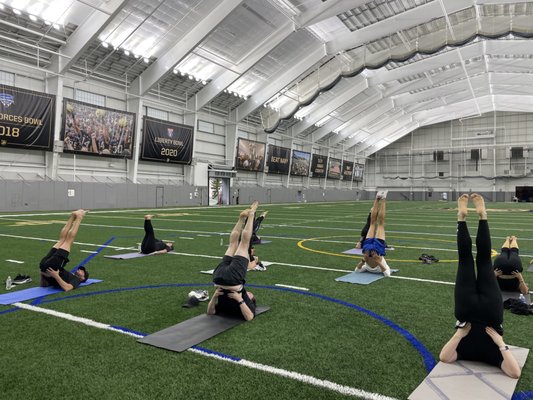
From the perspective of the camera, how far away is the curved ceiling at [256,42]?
78.9ft

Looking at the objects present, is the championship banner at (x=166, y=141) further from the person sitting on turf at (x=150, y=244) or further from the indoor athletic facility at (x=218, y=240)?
the person sitting on turf at (x=150, y=244)

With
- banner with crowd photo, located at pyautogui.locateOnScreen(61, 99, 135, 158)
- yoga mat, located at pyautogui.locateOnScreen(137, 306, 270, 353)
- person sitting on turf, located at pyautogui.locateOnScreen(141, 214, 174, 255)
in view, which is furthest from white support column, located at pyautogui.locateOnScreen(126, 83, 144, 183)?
yoga mat, located at pyautogui.locateOnScreen(137, 306, 270, 353)

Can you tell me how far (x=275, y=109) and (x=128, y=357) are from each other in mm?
38637

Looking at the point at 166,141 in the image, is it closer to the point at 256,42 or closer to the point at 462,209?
the point at 256,42

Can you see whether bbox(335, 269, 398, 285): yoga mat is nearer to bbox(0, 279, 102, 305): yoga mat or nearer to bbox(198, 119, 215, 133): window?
bbox(0, 279, 102, 305): yoga mat

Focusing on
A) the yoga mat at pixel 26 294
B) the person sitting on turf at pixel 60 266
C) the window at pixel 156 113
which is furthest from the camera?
the window at pixel 156 113

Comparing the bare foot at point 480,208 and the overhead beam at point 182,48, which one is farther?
the overhead beam at point 182,48

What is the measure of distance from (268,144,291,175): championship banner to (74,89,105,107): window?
19.7 m

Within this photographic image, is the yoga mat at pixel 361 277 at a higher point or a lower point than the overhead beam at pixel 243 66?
lower

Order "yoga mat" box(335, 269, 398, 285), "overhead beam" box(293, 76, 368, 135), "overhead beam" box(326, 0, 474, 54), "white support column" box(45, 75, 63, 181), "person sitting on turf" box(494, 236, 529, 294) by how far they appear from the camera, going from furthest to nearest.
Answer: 1. "overhead beam" box(293, 76, 368, 135)
2. "white support column" box(45, 75, 63, 181)
3. "overhead beam" box(326, 0, 474, 54)
4. "yoga mat" box(335, 269, 398, 285)
5. "person sitting on turf" box(494, 236, 529, 294)

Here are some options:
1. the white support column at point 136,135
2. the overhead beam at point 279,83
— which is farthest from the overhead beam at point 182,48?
the overhead beam at point 279,83

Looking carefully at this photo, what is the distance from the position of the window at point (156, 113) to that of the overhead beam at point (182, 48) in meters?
2.75

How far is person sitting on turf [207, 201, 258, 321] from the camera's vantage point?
180 inches

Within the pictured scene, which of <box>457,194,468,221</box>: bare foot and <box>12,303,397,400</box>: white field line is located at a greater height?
<box>457,194,468,221</box>: bare foot
